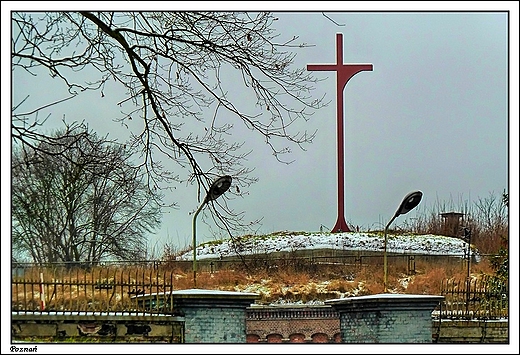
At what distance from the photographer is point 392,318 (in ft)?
25.7

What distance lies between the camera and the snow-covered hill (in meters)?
12.9

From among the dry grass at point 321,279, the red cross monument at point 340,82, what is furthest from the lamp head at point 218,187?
the red cross monument at point 340,82

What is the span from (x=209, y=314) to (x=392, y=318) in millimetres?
1849

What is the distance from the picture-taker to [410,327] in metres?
7.86

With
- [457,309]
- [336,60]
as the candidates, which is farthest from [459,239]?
[457,309]

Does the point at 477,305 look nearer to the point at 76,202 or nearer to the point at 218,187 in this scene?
the point at 218,187

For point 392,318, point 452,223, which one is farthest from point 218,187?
point 452,223

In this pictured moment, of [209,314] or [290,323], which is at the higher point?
[209,314]

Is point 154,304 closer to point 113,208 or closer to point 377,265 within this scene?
point 113,208

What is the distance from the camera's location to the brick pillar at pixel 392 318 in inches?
307

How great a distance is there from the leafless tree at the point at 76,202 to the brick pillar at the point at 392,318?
2437 mm

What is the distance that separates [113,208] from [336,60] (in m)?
Answer: 4.33

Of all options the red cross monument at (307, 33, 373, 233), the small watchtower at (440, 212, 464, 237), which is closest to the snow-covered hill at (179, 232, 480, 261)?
the small watchtower at (440, 212, 464, 237)

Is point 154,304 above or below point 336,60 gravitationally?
below
